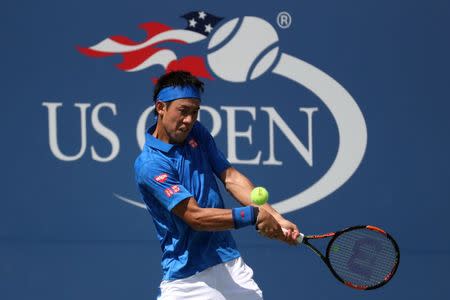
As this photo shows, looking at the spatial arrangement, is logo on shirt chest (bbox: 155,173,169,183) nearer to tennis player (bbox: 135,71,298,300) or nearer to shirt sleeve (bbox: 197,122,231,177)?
tennis player (bbox: 135,71,298,300)

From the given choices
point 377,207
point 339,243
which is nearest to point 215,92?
point 377,207

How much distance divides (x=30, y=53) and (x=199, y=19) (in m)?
1.07

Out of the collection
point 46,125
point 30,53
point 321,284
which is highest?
point 30,53

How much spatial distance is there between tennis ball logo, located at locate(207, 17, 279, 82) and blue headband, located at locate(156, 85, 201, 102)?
1.49m

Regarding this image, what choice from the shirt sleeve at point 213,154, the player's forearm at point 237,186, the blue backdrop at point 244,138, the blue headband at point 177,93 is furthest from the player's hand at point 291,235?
the blue backdrop at point 244,138

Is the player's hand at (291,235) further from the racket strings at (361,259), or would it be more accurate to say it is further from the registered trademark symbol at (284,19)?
the registered trademark symbol at (284,19)

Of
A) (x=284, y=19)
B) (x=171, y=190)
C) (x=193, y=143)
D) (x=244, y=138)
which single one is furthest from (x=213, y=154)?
(x=284, y=19)

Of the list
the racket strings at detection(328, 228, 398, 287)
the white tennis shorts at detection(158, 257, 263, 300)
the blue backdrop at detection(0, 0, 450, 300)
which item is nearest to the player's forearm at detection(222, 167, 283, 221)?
the white tennis shorts at detection(158, 257, 263, 300)

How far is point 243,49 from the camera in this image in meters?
6.09

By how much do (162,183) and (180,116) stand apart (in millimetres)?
309

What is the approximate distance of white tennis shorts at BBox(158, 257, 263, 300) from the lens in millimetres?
4621

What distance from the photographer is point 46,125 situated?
20.8ft

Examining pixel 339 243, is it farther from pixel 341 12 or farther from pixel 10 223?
pixel 10 223

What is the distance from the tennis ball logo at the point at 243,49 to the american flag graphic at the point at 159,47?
7cm
